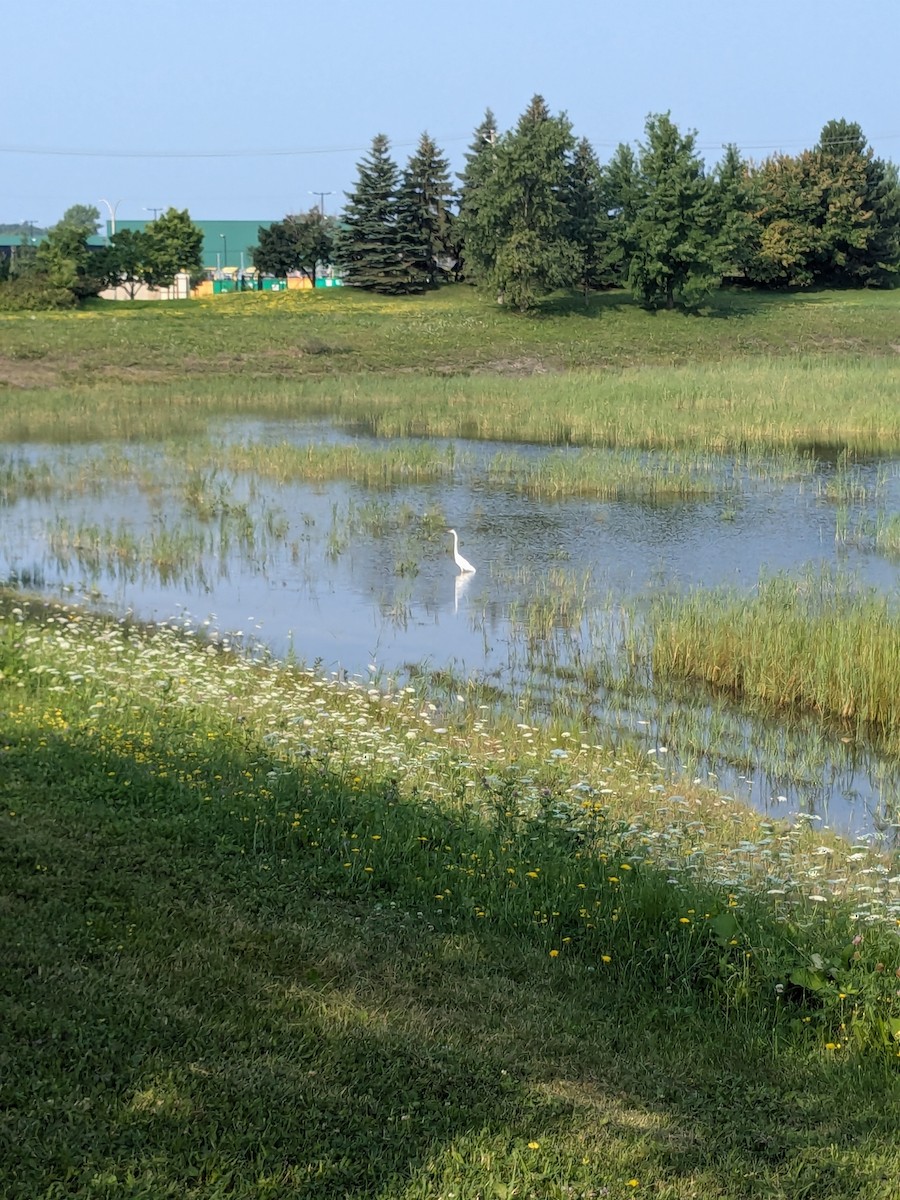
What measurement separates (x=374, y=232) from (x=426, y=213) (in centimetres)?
411

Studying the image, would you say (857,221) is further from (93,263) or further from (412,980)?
(412,980)

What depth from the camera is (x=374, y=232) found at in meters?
79.4

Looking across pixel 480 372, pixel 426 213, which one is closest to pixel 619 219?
pixel 426 213

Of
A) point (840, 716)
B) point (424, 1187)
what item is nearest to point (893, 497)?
point (840, 716)

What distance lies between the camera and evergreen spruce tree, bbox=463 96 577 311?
65125mm

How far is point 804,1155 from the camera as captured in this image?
172 inches

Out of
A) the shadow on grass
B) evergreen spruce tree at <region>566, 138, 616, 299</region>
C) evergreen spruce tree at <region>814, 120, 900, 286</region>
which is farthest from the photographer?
evergreen spruce tree at <region>814, 120, 900, 286</region>

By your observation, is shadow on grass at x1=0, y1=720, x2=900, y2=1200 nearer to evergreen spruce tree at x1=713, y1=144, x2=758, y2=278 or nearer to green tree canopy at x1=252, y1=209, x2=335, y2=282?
evergreen spruce tree at x1=713, y1=144, x2=758, y2=278

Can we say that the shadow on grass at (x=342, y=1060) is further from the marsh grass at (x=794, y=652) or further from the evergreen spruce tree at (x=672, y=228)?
the evergreen spruce tree at (x=672, y=228)

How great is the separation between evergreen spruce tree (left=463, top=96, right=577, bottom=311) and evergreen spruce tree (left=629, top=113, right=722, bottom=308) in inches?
158

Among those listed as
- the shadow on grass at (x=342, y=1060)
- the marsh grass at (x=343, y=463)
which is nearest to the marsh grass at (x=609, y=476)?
the marsh grass at (x=343, y=463)

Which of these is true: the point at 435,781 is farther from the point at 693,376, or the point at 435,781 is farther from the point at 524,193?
the point at 524,193

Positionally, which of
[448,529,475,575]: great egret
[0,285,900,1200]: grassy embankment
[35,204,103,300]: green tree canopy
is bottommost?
[0,285,900,1200]: grassy embankment

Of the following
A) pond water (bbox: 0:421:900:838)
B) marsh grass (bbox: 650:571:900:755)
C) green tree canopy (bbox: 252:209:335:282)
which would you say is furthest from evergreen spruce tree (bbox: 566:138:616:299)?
marsh grass (bbox: 650:571:900:755)
